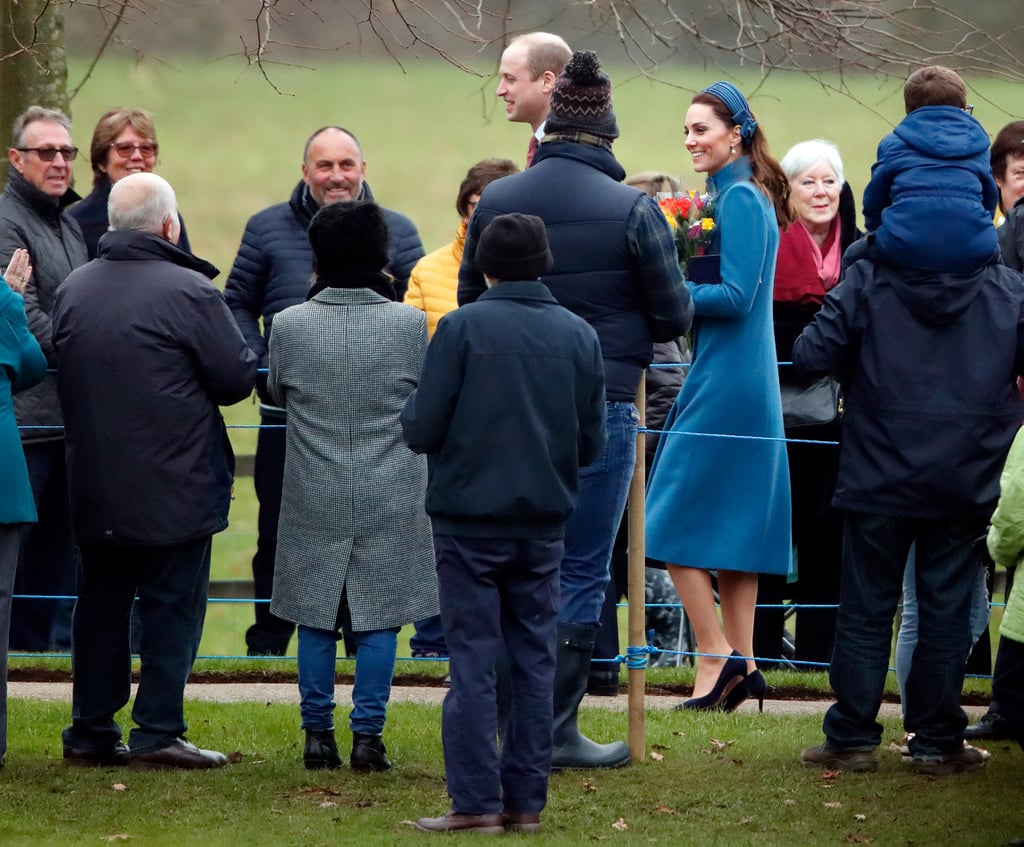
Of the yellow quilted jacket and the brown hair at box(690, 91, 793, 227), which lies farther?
the yellow quilted jacket

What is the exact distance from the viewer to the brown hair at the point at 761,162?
22.6 feet

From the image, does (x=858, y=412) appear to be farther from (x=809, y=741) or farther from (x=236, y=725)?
(x=236, y=725)

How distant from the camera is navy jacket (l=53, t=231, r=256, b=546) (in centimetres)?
610

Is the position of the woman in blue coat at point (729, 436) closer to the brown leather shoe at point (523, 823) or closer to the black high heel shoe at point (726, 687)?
the black high heel shoe at point (726, 687)

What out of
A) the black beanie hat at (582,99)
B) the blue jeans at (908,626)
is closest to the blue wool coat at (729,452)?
the blue jeans at (908,626)

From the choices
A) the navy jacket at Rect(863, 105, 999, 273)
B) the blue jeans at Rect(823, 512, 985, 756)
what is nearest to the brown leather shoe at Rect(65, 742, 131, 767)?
the blue jeans at Rect(823, 512, 985, 756)

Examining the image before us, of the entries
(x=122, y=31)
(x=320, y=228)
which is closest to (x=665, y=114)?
(x=122, y=31)

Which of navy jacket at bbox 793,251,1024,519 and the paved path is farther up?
navy jacket at bbox 793,251,1024,519

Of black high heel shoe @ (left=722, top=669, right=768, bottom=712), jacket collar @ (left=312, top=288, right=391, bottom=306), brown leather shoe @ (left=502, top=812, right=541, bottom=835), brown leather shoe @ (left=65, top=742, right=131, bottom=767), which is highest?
jacket collar @ (left=312, top=288, right=391, bottom=306)

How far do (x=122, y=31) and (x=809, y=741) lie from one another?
18.9ft

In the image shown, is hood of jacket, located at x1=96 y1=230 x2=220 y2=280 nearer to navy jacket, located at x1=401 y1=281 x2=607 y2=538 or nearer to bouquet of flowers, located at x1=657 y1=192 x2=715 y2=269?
navy jacket, located at x1=401 y1=281 x2=607 y2=538

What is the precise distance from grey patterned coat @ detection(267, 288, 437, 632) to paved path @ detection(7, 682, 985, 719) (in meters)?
1.32

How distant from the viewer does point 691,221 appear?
7523 millimetres

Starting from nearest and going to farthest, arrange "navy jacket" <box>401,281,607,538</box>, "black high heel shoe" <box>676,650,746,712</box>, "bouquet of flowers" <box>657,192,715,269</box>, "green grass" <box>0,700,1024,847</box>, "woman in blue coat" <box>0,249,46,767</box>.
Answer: "navy jacket" <box>401,281,607,538</box>
"green grass" <box>0,700,1024,847</box>
"woman in blue coat" <box>0,249,46,767</box>
"black high heel shoe" <box>676,650,746,712</box>
"bouquet of flowers" <box>657,192,715,269</box>
